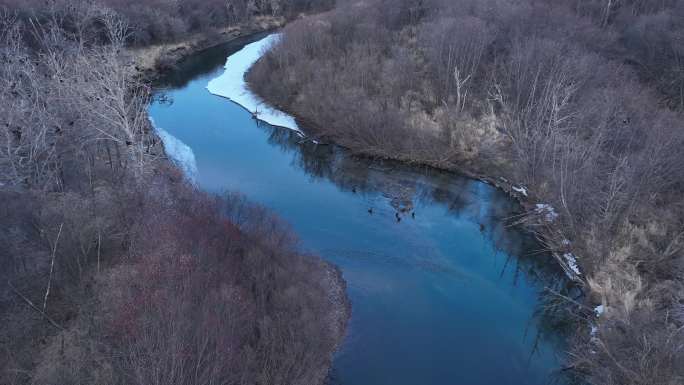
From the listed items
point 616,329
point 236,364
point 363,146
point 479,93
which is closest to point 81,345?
point 236,364

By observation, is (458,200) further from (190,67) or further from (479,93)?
(190,67)

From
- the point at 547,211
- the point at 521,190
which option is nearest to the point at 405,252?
the point at 547,211


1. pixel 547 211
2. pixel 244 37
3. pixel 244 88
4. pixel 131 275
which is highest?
pixel 244 37

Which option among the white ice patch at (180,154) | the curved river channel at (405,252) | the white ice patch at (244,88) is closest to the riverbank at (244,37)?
the curved river channel at (405,252)

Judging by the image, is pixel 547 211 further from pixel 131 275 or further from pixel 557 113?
pixel 131 275

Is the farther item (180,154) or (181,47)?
(181,47)

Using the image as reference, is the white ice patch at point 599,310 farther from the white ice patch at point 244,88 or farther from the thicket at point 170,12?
the thicket at point 170,12
